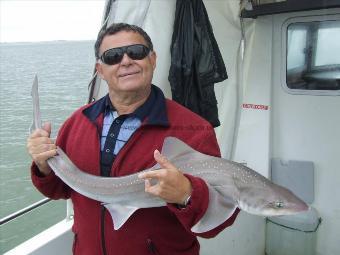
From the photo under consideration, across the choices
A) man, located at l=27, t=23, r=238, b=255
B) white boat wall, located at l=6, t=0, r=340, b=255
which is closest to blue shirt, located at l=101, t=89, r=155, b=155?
man, located at l=27, t=23, r=238, b=255

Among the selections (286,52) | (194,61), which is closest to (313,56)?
(286,52)

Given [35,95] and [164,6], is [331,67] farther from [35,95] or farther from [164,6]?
A: [35,95]

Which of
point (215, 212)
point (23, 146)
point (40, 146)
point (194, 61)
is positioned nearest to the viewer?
point (215, 212)

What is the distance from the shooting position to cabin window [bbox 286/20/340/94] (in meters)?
4.09

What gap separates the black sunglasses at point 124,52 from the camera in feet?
7.02

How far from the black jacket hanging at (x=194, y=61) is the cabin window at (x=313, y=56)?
1209mm

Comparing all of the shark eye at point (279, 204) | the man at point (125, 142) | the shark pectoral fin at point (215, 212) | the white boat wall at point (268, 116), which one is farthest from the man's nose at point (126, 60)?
the white boat wall at point (268, 116)

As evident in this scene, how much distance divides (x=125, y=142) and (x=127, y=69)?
360mm

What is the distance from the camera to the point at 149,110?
2.17 meters

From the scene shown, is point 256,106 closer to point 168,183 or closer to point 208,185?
point 208,185

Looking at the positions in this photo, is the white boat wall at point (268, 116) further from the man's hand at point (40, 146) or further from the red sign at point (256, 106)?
the man's hand at point (40, 146)

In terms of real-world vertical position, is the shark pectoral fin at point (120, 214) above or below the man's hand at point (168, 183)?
below

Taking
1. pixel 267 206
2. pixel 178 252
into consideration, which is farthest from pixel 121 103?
pixel 267 206

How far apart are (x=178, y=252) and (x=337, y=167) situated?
8.56ft
